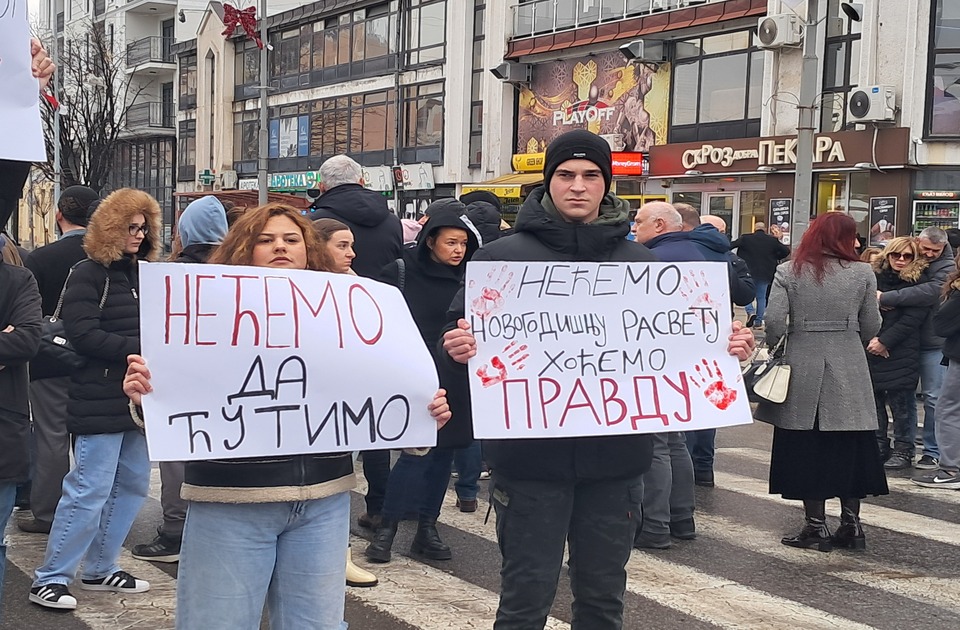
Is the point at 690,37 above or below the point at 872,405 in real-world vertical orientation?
above

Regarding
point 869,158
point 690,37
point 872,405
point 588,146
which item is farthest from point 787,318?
point 690,37

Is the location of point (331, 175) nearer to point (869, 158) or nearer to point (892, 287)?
point (892, 287)

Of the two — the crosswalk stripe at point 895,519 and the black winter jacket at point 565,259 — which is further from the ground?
the black winter jacket at point 565,259

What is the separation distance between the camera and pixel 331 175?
674cm

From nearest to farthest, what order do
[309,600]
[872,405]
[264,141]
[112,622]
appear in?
[309,600] → [112,622] → [872,405] → [264,141]

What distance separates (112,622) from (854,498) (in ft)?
13.6

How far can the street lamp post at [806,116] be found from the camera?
53.1ft

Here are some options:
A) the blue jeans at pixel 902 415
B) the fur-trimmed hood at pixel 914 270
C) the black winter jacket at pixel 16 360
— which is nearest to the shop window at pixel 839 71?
the fur-trimmed hood at pixel 914 270

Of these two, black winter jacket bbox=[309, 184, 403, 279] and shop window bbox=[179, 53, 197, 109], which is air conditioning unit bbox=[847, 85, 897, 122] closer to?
black winter jacket bbox=[309, 184, 403, 279]

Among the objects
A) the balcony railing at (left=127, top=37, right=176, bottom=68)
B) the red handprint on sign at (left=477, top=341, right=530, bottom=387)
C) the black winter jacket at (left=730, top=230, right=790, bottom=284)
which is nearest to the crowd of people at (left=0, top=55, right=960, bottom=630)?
the red handprint on sign at (left=477, top=341, right=530, bottom=387)

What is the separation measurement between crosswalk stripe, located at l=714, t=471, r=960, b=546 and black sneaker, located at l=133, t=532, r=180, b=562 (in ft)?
13.3

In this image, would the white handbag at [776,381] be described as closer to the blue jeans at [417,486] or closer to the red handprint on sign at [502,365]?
the blue jeans at [417,486]

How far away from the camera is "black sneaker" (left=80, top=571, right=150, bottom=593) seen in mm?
5309

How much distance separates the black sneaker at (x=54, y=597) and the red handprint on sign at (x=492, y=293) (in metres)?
2.60
